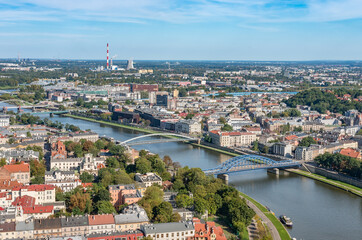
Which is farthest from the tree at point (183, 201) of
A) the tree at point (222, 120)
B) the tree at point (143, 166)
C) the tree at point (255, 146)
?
the tree at point (222, 120)

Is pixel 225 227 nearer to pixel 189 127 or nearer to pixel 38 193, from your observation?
pixel 38 193

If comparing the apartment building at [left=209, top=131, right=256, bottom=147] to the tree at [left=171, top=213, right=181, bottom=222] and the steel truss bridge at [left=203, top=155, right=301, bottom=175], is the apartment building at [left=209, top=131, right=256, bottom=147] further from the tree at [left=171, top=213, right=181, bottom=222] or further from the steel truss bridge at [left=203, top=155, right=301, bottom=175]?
the tree at [left=171, top=213, right=181, bottom=222]

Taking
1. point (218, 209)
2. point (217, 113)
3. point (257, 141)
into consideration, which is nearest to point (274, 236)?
point (218, 209)

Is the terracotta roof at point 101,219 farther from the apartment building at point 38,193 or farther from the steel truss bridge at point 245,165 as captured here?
the steel truss bridge at point 245,165

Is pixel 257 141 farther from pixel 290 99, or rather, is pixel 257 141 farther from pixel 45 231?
pixel 290 99

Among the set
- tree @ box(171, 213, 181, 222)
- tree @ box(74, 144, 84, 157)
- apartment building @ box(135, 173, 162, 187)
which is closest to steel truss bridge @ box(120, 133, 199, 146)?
tree @ box(74, 144, 84, 157)

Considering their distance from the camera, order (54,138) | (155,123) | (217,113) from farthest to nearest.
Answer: (217,113) → (155,123) → (54,138)
